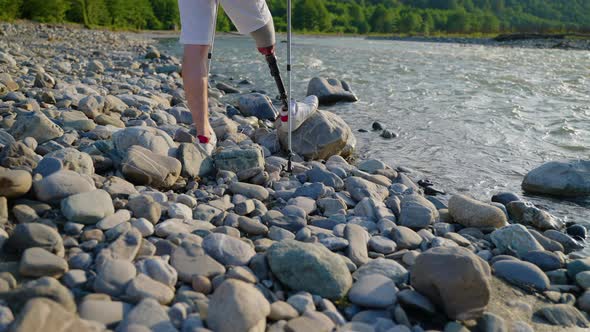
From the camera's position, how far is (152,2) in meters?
70.6

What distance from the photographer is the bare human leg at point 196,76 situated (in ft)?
10.3

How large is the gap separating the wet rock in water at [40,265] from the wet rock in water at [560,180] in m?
3.80

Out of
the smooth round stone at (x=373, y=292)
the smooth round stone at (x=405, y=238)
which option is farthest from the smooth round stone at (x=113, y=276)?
the smooth round stone at (x=405, y=238)

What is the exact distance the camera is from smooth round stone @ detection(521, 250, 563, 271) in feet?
8.64

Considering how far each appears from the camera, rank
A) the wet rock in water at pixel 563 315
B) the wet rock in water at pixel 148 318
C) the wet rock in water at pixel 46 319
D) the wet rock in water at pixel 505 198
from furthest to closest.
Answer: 1. the wet rock in water at pixel 505 198
2. the wet rock in water at pixel 563 315
3. the wet rock in water at pixel 148 318
4. the wet rock in water at pixel 46 319

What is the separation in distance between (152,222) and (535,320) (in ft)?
6.32

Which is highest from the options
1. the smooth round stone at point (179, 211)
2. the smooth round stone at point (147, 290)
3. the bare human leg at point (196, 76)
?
the bare human leg at point (196, 76)

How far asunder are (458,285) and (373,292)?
356mm

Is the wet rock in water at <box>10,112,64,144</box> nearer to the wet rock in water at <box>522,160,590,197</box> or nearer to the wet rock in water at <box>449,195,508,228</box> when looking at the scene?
the wet rock in water at <box>449,195,508,228</box>

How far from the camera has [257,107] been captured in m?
6.45

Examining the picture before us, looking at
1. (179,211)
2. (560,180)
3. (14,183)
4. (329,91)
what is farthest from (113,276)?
(329,91)

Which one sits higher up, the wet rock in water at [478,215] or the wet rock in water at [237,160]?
the wet rock in water at [237,160]

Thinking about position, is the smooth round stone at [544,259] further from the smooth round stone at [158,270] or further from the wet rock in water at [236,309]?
the smooth round stone at [158,270]

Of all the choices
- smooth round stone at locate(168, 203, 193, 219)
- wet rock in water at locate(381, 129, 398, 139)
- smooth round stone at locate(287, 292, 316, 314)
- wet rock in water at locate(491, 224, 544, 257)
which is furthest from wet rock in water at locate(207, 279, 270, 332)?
wet rock in water at locate(381, 129, 398, 139)
